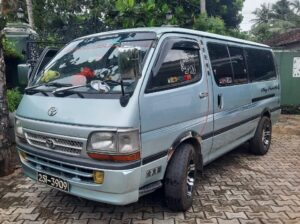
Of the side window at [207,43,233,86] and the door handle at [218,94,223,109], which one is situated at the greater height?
the side window at [207,43,233,86]

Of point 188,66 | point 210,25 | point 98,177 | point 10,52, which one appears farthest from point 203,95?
point 210,25

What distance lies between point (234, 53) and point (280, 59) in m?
6.51

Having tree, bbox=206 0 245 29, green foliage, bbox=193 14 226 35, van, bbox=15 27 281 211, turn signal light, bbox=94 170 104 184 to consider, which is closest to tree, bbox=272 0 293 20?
tree, bbox=206 0 245 29

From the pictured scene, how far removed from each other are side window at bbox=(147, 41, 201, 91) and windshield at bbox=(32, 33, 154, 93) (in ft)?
0.69

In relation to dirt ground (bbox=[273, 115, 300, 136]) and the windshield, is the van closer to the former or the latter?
the windshield

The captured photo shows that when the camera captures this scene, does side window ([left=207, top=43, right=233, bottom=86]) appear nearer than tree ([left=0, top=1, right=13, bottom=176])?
Yes

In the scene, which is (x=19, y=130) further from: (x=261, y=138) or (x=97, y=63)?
(x=261, y=138)

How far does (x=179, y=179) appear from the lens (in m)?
3.71

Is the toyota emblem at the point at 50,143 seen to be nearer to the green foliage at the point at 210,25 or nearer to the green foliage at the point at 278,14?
the green foliage at the point at 210,25

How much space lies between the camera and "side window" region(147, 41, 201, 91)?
3.60 meters

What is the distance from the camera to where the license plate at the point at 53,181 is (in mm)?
3457

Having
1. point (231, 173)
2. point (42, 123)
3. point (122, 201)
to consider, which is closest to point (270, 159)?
point (231, 173)

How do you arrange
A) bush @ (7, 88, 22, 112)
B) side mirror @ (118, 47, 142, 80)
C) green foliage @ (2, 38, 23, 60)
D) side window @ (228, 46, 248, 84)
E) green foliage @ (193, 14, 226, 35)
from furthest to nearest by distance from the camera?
green foliage @ (193, 14, 226, 35) → green foliage @ (2, 38, 23, 60) → bush @ (7, 88, 22, 112) → side window @ (228, 46, 248, 84) → side mirror @ (118, 47, 142, 80)

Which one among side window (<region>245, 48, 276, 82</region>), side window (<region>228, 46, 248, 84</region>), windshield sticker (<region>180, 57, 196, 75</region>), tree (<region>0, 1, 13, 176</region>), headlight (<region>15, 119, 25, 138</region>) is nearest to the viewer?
headlight (<region>15, 119, 25, 138</region>)
